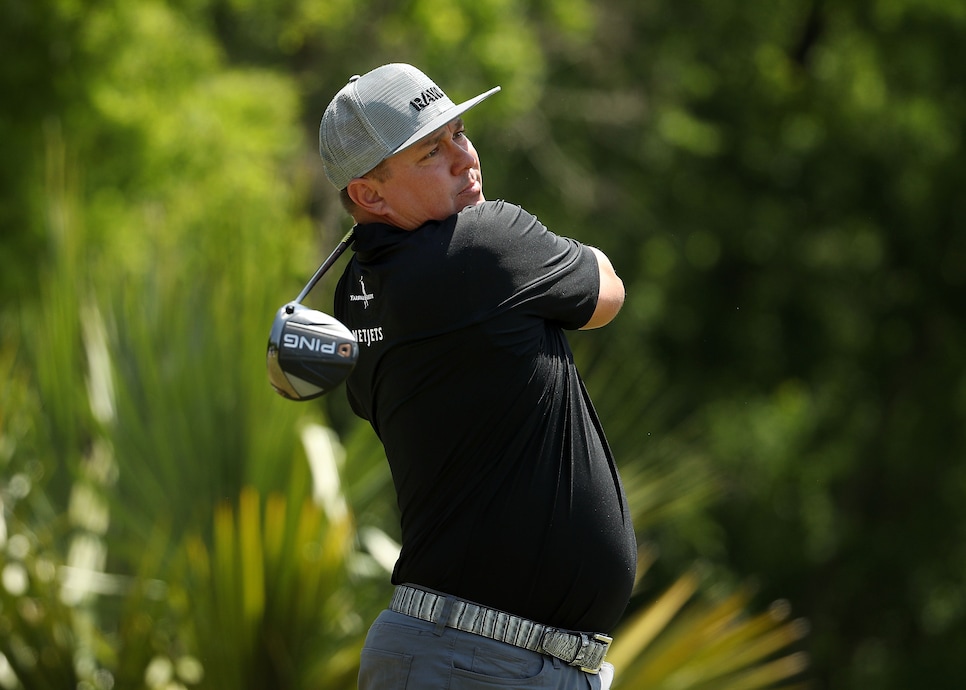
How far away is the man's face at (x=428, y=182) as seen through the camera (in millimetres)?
2986

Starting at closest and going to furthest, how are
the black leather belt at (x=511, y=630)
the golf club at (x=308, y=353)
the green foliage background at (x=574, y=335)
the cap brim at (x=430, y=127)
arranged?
the golf club at (x=308, y=353), the black leather belt at (x=511, y=630), the cap brim at (x=430, y=127), the green foliage background at (x=574, y=335)

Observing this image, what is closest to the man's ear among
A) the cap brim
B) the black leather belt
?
the cap brim

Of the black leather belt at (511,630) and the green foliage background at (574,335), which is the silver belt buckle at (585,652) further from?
the green foliage background at (574,335)

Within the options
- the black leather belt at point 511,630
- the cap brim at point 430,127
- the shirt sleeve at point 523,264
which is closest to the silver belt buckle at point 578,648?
the black leather belt at point 511,630

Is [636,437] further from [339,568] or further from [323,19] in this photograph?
[323,19]

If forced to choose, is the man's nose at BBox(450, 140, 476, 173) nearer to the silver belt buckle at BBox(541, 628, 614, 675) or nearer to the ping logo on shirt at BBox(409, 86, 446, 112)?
the ping logo on shirt at BBox(409, 86, 446, 112)

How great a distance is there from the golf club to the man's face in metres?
0.39

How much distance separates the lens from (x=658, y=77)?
1532 cm

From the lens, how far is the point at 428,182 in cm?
299

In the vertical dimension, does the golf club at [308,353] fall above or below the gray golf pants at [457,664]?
above

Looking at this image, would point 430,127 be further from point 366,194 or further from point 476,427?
point 476,427

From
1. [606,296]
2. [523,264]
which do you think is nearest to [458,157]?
[523,264]

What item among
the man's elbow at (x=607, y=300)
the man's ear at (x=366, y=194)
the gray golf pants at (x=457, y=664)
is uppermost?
the man's ear at (x=366, y=194)

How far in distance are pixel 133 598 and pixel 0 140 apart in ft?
13.7
